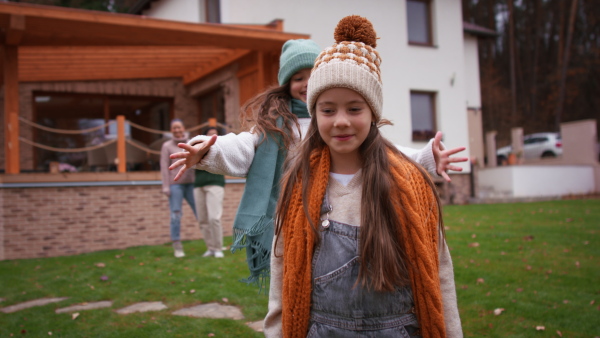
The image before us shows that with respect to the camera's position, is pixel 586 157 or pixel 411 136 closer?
pixel 411 136

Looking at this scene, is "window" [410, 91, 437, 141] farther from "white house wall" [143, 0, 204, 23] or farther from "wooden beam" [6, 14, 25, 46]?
"wooden beam" [6, 14, 25, 46]

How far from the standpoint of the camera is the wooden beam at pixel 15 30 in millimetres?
8352

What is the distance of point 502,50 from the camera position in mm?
36250

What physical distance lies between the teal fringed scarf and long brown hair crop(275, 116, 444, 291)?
0.42 metres

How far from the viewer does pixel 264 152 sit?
244 cm

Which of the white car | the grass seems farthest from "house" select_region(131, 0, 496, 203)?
the white car

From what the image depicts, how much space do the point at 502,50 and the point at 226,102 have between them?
2952cm

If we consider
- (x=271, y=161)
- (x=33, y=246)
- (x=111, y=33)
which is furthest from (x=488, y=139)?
(x=271, y=161)

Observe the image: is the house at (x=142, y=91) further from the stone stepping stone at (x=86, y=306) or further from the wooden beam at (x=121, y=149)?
the stone stepping stone at (x=86, y=306)

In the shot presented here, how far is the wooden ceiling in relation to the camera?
349 inches

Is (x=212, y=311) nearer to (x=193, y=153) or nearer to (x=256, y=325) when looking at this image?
(x=256, y=325)

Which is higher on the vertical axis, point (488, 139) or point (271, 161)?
point (488, 139)

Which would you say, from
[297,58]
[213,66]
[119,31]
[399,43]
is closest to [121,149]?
[119,31]

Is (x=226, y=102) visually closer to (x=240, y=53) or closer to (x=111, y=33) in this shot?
(x=240, y=53)
